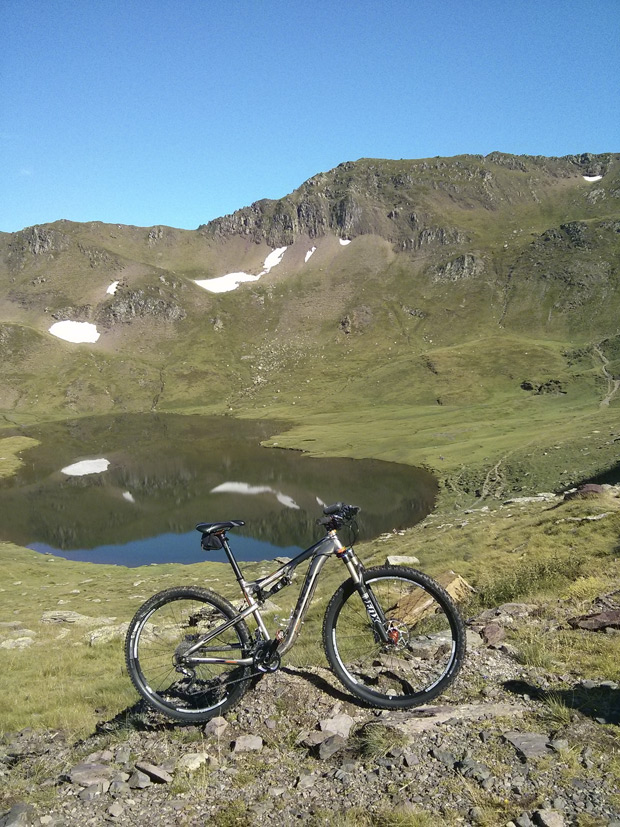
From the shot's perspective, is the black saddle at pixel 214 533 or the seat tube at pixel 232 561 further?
the black saddle at pixel 214 533

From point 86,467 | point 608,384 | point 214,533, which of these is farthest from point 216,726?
point 608,384

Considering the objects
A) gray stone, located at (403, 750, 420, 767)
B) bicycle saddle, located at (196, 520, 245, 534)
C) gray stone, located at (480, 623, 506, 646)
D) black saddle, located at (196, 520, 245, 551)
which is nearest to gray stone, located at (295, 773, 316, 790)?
gray stone, located at (403, 750, 420, 767)

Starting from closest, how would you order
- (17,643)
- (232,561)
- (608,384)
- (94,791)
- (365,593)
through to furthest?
(94,791) → (365,593) → (232,561) → (17,643) → (608,384)

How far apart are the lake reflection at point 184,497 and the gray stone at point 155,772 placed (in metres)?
44.3

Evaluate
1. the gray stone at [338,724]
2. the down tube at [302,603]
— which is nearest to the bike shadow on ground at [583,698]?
the gray stone at [338,724]

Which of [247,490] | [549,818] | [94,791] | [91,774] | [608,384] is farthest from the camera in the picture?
[608,384]

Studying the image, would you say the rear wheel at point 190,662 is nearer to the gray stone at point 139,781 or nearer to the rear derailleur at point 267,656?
the rear derailleur at point 267,656

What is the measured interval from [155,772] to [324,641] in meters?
2.68

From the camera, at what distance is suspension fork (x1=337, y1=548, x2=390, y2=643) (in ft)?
24.2

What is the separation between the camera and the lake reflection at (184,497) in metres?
57.1

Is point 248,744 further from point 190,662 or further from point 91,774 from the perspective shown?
point 91,774

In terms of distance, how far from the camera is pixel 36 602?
32.4m

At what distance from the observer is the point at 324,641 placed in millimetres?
7492

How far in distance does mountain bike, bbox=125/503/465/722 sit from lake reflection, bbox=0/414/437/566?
42721mm
